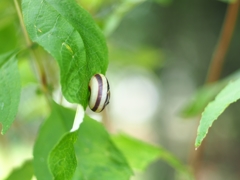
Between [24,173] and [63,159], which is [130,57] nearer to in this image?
[24,173]

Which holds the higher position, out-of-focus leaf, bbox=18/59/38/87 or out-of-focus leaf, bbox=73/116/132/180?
out-of-focus leaf, bbox=18/59/38/87

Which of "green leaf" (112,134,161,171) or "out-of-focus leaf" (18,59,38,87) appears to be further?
"out-of-focus leaf" (18,59,38,87)

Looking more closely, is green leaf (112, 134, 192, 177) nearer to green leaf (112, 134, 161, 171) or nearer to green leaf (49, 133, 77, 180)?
green leaf (112, 134, 161, 171)

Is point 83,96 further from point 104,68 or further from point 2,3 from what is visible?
point 2,3

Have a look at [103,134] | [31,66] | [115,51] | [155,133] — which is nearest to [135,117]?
[155,133]

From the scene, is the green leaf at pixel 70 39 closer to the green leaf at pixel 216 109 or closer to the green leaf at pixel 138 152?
the green leaf at pixel 216 109

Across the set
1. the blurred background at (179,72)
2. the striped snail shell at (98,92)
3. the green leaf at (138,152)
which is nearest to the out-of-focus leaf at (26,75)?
the green leaf at (138,152)

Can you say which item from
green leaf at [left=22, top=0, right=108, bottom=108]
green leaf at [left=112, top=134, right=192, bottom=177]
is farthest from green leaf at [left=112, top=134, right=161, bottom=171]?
green leaf at [left=22, top=0, right=108, bottom=108]
